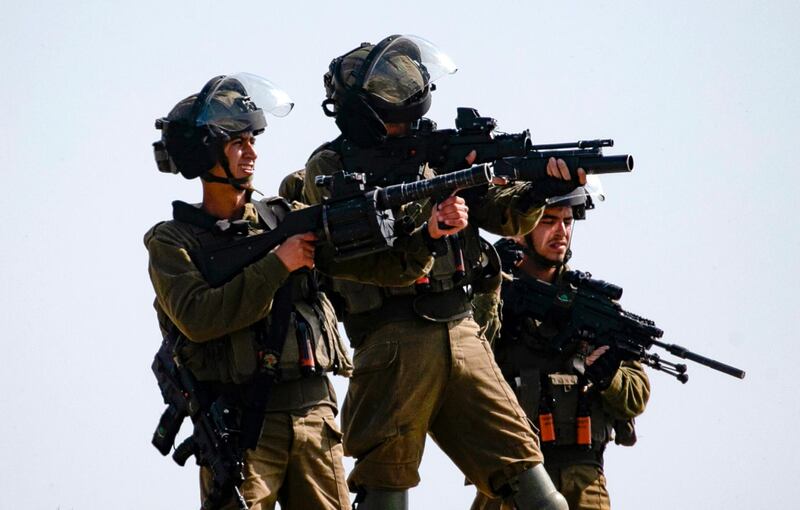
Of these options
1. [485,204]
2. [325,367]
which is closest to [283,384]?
[325,367]

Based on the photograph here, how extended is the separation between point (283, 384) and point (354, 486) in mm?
1130

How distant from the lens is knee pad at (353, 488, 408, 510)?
9.22 meters

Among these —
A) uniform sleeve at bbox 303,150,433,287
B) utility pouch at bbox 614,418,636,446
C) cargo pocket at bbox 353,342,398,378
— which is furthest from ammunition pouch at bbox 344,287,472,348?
utility pouch at bbox 614,418,636,446

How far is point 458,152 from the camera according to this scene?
9.53 metres

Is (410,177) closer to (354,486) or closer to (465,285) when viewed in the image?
(465,285)

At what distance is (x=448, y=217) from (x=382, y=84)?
136 centimetres

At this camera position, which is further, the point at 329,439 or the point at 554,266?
the point at 554,266

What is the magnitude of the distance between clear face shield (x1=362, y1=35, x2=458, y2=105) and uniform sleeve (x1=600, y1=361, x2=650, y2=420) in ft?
8.23

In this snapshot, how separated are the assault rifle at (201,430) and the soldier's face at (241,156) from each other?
0.86 meters

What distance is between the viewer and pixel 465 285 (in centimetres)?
942

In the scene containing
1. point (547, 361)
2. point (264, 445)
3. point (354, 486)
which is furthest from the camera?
point (547, 361)

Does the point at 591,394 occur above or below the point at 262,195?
below

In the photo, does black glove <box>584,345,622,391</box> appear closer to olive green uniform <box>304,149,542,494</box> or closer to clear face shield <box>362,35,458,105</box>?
olive green uniform <box>304,149,542,494</box>

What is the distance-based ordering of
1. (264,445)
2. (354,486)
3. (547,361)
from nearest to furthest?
1. (264,445)
2. (354,486)
3. (547,361)
